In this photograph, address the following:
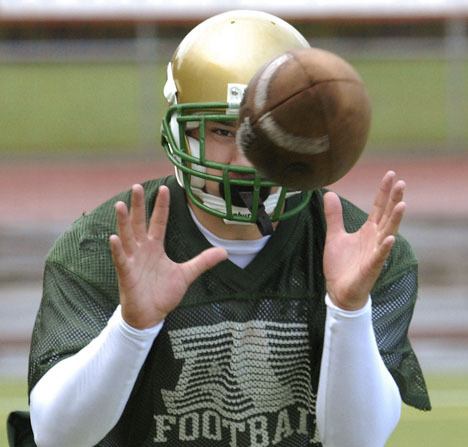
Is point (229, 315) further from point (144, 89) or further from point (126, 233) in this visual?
point (144, 89)

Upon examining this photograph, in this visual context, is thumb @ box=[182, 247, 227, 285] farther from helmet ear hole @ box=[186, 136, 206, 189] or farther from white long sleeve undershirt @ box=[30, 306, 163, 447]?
helmet ear hole @ box=[186, 136, 206, 189]

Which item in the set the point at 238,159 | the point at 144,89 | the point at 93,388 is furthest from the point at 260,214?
the point at 144,89

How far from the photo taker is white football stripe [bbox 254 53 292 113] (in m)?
3.36

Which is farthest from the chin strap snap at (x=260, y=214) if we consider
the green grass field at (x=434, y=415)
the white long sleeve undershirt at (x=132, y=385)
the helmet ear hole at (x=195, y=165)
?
the green grass field at (x=434, y=415)

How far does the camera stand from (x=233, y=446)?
152 inches

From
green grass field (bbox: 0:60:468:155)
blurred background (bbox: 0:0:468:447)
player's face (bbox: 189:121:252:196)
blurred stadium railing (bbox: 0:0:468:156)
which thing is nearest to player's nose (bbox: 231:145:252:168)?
player's face (bbox: 189:121:252:196)

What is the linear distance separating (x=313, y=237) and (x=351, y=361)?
482 millimetres

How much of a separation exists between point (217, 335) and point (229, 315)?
2.4 inches

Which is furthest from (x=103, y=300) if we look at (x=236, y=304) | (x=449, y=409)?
(x=449, y=409)

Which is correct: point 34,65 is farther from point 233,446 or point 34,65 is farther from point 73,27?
point 233,446

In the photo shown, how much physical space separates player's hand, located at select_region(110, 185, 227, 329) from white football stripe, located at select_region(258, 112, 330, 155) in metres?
0.29

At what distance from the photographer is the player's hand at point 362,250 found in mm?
3381

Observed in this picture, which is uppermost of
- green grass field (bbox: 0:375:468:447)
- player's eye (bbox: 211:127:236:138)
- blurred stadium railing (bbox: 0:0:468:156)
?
player's eye (bbox: 211:127:236:138)

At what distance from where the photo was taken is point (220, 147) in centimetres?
367
